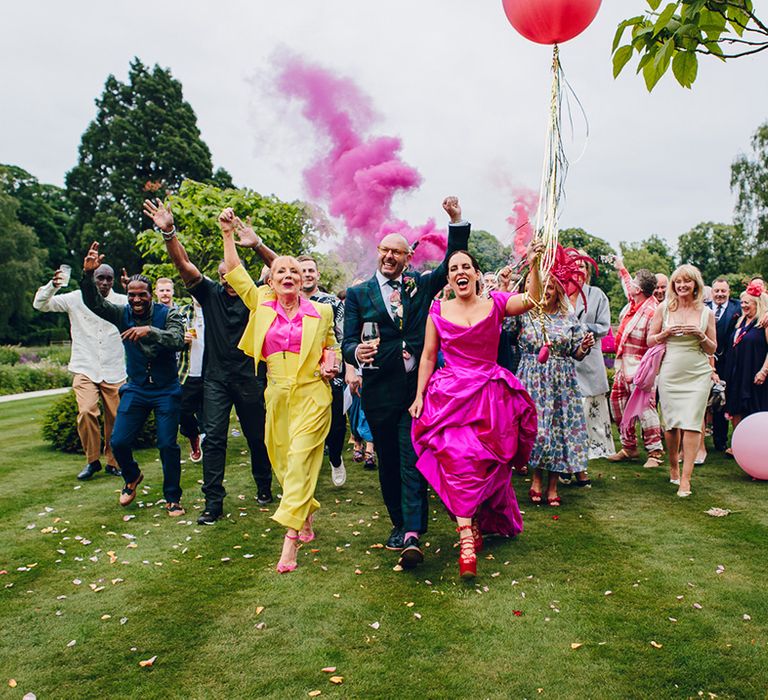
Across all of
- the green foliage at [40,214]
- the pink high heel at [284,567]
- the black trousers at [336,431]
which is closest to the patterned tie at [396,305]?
the pink high heel at [284,567]

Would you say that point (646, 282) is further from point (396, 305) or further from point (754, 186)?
point (754, 186)

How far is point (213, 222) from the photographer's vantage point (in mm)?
17359

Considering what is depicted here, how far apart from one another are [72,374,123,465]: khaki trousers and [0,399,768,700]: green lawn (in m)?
1.61

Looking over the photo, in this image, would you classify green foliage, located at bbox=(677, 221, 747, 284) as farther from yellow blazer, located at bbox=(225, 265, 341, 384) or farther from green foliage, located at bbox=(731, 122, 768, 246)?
yellow blazer, located at bbox=(225, 265, 341, 384)

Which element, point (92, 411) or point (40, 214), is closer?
point (92, 411)

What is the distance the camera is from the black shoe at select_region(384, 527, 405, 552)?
218 inches

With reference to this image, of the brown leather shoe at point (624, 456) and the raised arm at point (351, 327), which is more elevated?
the raised arm at point (351, 327)

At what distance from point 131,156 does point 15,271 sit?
1272 cm

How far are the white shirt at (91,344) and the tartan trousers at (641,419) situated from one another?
6527 mm

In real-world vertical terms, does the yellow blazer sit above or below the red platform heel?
above

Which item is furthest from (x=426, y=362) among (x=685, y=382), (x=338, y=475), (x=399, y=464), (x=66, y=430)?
(x=66, y=430)

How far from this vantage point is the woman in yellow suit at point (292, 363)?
542 centimetres

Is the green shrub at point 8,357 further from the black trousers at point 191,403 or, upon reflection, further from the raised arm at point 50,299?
the black trousers at point 191,403

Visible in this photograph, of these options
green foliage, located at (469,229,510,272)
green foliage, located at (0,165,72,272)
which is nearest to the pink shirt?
green foliage, located at (469,229,510,272)
